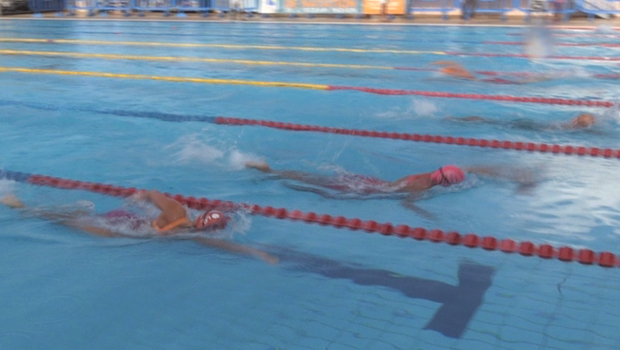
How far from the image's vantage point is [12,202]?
377 cm

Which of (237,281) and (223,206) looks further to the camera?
(223,206)

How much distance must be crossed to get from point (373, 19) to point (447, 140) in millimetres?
12103

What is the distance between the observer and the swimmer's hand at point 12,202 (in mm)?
3738

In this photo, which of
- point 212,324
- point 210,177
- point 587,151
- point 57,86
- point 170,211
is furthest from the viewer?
point 57,86

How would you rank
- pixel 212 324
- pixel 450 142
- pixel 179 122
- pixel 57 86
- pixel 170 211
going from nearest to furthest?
1. pixel 212 324
2. pixel 170 211
3. pixel 450 142
4. pixel 179 122
5. pixel 57 86

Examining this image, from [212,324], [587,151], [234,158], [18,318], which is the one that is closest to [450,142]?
[587,151]

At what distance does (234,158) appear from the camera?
15.6 ft

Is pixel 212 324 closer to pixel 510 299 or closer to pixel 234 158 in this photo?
pixel 510 299

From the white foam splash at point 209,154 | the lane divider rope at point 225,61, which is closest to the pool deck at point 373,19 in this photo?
the lane divider rope at point 225,61

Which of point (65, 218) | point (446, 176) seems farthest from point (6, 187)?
point (446, 176)

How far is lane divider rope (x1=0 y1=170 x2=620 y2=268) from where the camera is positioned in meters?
2.93

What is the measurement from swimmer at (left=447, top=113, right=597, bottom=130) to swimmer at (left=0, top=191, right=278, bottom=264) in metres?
3.20

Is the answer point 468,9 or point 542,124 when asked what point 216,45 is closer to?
point 542,124

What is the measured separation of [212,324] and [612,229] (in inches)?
86.2
